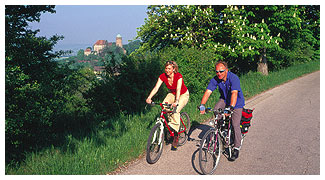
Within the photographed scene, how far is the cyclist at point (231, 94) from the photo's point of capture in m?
4.47

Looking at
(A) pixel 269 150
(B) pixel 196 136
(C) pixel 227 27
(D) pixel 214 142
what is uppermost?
(C) pixel 227 27

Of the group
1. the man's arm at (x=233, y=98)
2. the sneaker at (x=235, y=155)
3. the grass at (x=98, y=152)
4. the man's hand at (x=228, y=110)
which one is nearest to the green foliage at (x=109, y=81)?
the grass at (x=98, y=152)

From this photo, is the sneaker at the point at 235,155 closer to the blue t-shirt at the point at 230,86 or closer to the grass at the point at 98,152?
the blue t-shirt at the point at 230,86

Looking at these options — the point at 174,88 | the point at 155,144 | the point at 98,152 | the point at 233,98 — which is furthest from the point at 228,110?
the point at 98,152

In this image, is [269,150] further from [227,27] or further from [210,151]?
[227,27]

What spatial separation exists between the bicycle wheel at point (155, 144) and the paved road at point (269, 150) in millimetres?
123

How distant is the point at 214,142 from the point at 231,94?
91 cm

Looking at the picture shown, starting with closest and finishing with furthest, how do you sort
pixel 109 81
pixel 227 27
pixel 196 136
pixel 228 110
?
1. pixel 228 110
2. pixel 196 136
3. pixel 109 81
4. pixel 227 27

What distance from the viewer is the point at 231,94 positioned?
468cm

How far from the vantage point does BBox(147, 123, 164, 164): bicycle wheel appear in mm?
→ 4754

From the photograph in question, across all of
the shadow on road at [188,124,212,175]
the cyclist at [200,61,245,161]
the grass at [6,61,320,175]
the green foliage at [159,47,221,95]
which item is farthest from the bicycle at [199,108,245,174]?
the green foliage at [159,47,221,95]
